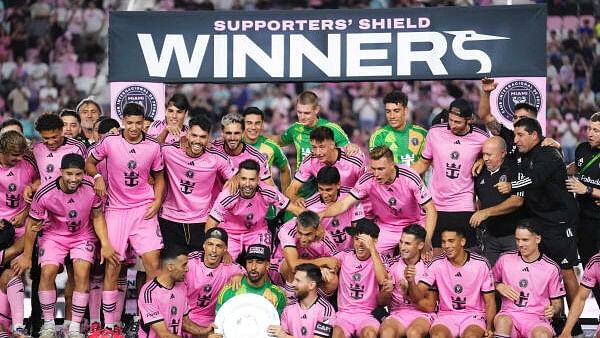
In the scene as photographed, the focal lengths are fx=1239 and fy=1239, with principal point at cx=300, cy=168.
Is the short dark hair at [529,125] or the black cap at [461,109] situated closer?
the short dark hair at [529,125]

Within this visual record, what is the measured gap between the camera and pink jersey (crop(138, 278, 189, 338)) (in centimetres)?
1090

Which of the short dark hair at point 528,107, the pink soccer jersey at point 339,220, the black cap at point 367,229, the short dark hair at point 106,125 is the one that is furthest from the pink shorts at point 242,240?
the short dark hair at point 528,107

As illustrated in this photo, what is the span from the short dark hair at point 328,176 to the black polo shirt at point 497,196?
52.8 inches

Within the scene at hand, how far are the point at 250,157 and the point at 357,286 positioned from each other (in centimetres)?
170

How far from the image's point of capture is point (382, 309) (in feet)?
38.6

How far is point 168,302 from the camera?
10961 millimetres

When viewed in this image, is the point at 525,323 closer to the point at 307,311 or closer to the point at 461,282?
the point at 461,282

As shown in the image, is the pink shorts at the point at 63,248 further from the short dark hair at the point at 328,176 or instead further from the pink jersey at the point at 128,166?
the short dark hair at the point at 328,176

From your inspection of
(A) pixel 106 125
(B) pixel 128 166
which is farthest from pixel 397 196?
(A) pixel 106 125

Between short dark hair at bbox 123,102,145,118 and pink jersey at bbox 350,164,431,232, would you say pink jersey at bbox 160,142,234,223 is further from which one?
pink jersey at bbox 350,164,431,232

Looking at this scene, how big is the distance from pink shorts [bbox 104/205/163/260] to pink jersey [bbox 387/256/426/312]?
2211 millimetres

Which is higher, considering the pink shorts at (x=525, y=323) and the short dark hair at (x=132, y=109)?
the short dark hair at (x=132, y=109)

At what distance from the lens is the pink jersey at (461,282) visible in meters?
11.1

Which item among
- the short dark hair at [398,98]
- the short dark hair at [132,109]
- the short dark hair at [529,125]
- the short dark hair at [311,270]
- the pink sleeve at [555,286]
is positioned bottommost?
the pink sleeve at [555,286]
